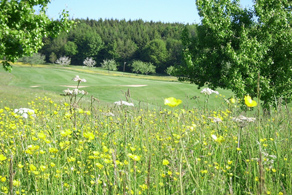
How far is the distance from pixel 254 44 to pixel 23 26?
10.3 metres

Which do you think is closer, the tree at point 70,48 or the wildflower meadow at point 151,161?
the wildflower meadow at point 151,161

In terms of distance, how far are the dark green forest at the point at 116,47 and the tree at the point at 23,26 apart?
7841 centimetres

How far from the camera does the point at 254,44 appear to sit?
12.3 metres

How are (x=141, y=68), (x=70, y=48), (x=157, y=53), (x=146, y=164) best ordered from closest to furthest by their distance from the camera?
(x=146, y=164), (x=141, y=68), (x=157, y=53), (x=70, y=48)

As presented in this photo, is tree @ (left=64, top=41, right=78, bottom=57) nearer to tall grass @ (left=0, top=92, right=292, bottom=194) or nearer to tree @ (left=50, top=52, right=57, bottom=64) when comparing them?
tree @ (left=50, top=52, right=57, bottom=64)

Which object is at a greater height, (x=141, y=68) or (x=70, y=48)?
(x=70, y=48)

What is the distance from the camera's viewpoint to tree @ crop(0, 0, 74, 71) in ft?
30.1

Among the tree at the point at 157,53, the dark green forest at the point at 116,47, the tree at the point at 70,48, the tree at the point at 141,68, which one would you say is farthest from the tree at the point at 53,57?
the tree at the point at 157,53

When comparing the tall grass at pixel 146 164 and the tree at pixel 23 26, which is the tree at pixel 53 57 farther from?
the tall grass at pixel 146 164

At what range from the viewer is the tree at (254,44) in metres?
12.3

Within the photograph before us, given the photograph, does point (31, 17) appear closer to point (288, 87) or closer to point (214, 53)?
point (214, 53)

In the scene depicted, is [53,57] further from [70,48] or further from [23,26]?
[23,26]

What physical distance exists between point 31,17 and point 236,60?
911cm

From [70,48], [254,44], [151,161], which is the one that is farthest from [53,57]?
[151,161]
